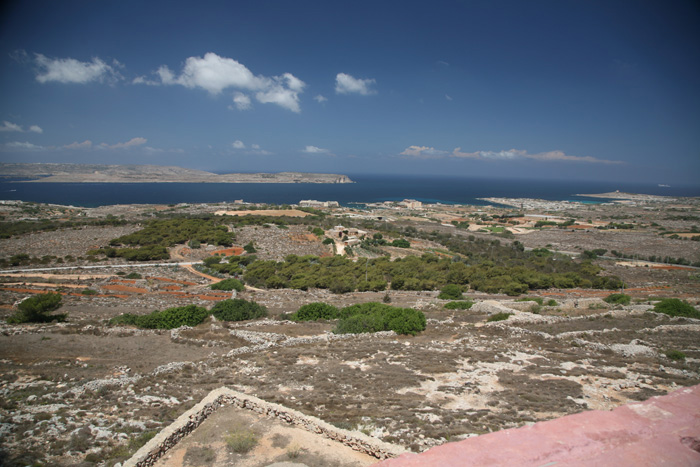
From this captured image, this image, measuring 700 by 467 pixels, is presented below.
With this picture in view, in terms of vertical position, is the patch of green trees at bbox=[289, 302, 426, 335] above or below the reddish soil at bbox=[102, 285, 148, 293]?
above

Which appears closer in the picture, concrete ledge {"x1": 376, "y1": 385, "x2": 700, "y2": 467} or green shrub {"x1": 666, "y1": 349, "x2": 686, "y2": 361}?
concrete ledge {"x1": 376, "y1": 385, "x2": 700, "y2": 467}

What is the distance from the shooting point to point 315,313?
18.7 meters

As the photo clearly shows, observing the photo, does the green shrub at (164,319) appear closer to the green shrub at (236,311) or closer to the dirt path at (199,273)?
the green shrub at (236,311)

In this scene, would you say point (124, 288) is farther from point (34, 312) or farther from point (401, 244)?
point (401, 244)

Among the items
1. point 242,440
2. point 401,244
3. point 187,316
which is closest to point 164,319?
point 187,316

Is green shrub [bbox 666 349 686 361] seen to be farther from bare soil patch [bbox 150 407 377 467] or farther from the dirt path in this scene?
the dirt path

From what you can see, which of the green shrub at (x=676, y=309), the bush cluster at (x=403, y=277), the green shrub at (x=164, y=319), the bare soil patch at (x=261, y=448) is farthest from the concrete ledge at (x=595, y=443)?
the bush cluster at (x=403, y=277)

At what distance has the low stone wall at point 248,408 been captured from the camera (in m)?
6.58

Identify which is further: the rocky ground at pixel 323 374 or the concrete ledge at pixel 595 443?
the rocky ground at pixel 323 374

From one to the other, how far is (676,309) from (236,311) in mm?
23021

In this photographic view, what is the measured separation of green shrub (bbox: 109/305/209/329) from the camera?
53.7 feet

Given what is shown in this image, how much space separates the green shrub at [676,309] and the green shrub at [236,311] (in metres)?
21.3

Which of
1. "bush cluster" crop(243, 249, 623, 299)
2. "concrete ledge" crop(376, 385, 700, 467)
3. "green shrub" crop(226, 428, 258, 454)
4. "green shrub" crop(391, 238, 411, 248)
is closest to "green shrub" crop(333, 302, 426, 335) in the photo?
"green shrub" crop(226, 428, 258, 454)

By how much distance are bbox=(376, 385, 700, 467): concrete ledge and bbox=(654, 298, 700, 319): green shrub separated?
15.8 m
